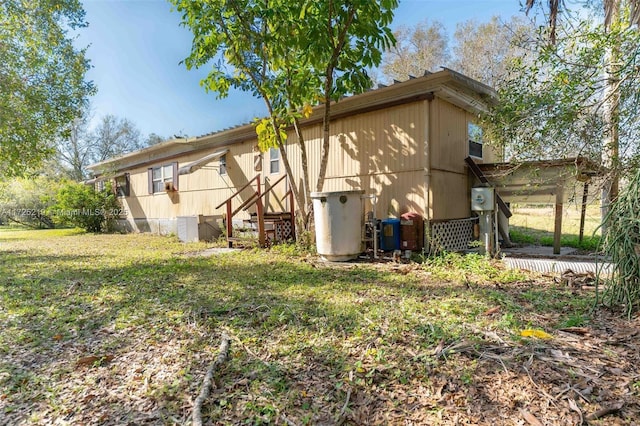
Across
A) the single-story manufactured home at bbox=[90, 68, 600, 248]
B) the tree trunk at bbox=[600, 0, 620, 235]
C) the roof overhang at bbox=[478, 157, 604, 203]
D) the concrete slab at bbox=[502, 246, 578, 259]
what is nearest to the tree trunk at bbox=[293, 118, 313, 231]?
the single-story manufactured home at bbox=[90, 68, 600, 248]

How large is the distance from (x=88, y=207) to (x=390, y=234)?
15040 mm

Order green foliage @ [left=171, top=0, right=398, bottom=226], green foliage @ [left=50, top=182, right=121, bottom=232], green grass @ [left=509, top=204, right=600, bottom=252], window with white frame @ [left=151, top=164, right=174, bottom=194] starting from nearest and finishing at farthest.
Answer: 1. green foliage @ [left=171, top=0, right=398, bottom=226]
2. green grass @ [left=509, top=204, right=600, bottom=252]
3. window with white frame @ [left=151, top=164, right=174, bottom=194]
4. green foliage @ [left=50, top=182, right=121, bottom=232]

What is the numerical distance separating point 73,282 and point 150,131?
3287cm

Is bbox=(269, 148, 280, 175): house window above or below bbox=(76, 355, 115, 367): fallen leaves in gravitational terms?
above

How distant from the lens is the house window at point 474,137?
7855 mm

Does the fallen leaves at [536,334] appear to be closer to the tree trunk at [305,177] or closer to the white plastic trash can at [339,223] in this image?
the white plastic trash can at [339,223]

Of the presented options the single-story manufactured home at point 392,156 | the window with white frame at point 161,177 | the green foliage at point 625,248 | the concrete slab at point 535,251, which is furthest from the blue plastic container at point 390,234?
the window with white frame at point 161,177

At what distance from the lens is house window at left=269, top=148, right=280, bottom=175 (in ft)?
31.2

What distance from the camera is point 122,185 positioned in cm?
1625

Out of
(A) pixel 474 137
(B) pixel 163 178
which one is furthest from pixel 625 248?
(B) pixel 163 178

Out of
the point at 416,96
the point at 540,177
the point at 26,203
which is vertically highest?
the point at 416,96

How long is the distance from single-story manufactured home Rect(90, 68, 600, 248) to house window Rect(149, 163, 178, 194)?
2.86 m

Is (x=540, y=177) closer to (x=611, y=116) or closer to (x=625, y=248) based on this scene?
(x=611, y=116)

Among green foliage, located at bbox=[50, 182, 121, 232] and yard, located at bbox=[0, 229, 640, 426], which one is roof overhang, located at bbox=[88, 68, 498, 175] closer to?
yard, located at bbox=[0, 229, 640, 426]
